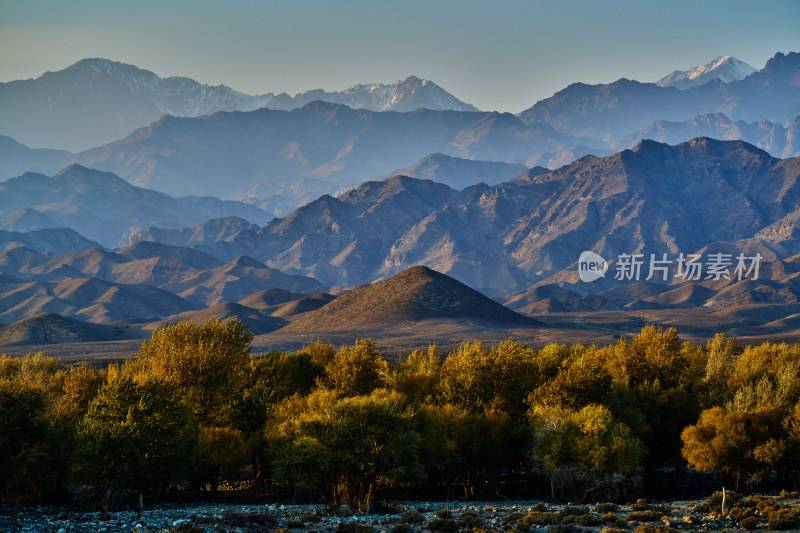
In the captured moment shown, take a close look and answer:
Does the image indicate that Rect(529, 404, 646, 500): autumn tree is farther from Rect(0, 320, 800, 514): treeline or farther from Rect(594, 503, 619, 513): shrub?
Rect(594, 503, 619, 513): shrub

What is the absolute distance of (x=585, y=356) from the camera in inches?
2844

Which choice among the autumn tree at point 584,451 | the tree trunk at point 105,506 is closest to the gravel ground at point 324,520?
the tree trunk at point 105,506

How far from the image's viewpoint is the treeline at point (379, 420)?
4738 centimetres

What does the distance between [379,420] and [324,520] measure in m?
9.53

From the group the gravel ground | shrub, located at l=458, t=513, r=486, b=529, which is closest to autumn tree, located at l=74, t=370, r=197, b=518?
the gravel ground

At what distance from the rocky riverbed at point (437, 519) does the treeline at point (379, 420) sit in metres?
2.54

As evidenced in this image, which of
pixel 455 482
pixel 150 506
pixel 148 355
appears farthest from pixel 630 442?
pixel 148 355

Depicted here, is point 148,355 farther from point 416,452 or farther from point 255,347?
point 255,347

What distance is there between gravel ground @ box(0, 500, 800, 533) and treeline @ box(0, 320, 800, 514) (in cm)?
209

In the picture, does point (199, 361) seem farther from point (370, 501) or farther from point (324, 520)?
point (324, 520)

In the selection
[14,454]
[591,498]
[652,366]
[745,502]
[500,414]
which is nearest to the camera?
[14,454]

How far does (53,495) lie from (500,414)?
35.4 meters

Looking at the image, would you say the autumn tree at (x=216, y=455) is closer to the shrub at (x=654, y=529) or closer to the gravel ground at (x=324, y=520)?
the gravel ground at (x=324, y=520)

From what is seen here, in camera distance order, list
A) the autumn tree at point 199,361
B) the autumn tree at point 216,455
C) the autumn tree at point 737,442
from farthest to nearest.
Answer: the autumn tree at point 199,361
the autumn tree at point 737,442
the autumn tree at point 216,455
